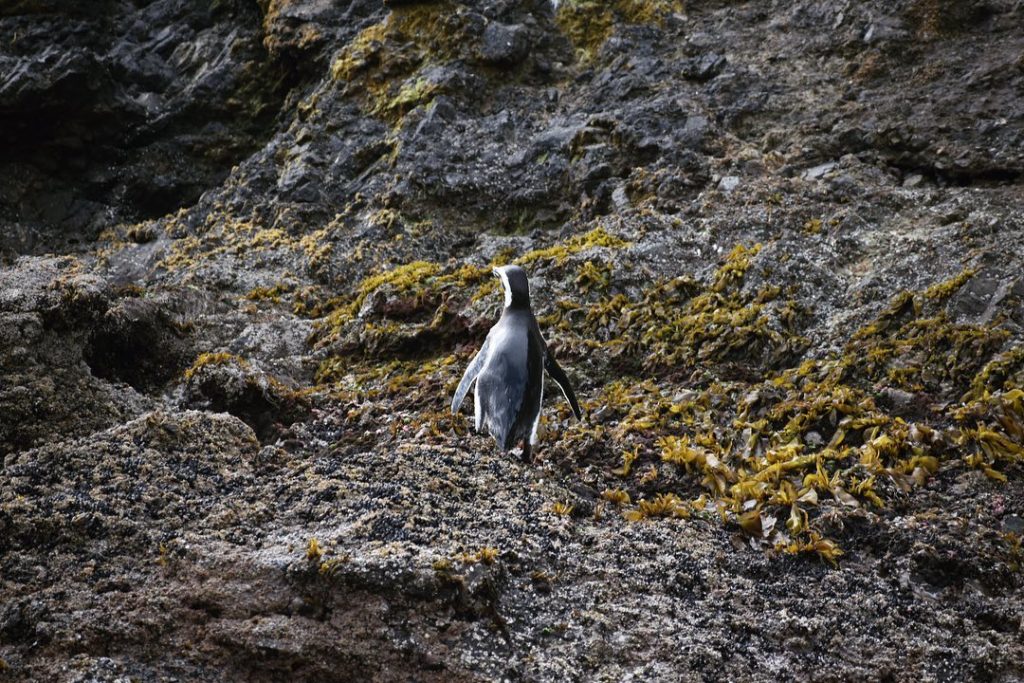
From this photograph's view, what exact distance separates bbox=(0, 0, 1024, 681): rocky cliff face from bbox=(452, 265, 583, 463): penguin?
0.23 metres

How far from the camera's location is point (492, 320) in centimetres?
711

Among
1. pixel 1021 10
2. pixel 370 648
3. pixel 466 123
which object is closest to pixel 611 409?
pixel 370 648

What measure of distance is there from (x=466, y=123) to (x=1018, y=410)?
23.6ft

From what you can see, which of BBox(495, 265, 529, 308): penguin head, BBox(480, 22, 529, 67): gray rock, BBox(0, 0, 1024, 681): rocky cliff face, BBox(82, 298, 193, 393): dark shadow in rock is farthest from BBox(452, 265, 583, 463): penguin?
BBox(480, 22, 529, 67): gray rock

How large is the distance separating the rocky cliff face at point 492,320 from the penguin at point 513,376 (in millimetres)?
230

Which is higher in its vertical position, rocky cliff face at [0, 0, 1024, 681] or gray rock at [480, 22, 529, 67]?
gray rock at [480, 22, 529, 67]

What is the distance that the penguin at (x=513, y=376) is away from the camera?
5.11 m

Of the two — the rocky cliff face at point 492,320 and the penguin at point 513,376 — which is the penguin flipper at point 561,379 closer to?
the penguin at point 513,376

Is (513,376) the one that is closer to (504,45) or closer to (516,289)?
(516,289)

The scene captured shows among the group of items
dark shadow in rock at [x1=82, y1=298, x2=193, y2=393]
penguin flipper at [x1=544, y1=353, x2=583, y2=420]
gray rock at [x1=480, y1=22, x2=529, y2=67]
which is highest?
gray rock at [x1=480, y1=22, x2=529, y2=67]

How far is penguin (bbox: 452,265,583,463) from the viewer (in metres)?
5.11

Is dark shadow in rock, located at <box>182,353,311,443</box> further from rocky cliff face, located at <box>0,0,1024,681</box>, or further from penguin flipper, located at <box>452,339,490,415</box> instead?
penguin flipper, located at <box>452,339,490,415</box>

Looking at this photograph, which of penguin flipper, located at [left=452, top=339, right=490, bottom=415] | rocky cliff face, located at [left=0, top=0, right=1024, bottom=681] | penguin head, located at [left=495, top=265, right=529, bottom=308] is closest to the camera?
rocky cliff face, located at [left=0, top=0, right=1024, bottom=681]

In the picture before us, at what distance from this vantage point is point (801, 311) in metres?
6.47
